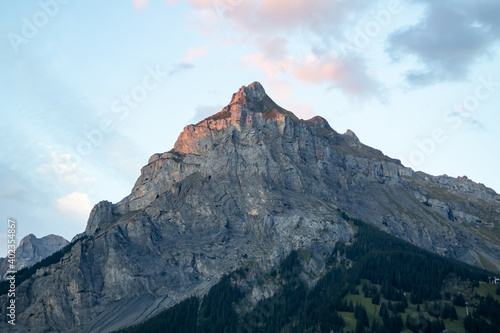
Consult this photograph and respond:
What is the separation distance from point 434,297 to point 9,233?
138110 millimetres

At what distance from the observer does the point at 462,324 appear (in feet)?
579

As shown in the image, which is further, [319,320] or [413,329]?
[319,320]

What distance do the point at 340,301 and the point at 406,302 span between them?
71.4 ft

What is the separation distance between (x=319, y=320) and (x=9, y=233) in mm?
100933

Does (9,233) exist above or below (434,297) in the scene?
above

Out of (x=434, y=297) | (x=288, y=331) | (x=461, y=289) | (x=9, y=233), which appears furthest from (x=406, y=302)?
(x=9, y=233)

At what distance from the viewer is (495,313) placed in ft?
580

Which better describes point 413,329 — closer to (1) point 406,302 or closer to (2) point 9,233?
(1) point 406,302

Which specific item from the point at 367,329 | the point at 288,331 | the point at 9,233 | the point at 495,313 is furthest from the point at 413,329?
the point at 9,233

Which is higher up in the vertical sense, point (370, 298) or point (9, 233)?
point (9, 233)

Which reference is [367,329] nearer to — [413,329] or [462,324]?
[413,329]

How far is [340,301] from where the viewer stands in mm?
196625

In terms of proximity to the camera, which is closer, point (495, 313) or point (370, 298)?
point (495, 313)

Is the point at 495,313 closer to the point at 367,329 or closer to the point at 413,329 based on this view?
the point at 413,329
